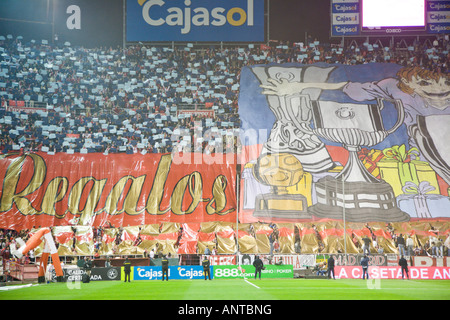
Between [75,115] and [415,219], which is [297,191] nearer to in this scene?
[415,219]

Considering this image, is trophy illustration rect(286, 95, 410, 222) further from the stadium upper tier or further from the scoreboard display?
the scoreboard display

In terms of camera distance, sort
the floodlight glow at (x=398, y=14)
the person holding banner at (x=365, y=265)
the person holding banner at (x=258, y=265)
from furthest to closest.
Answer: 1. the floodlight glow at (x=398, y=14)
2. the person holding banner at (x=258, y=265)
3. the person holding banner at (x=365, y=265)

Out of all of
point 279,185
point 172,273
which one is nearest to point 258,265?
point 172,273

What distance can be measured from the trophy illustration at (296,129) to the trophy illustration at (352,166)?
0.56 meters

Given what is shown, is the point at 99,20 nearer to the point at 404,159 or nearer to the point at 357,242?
the point at 404,159

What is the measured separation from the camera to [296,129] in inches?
1607

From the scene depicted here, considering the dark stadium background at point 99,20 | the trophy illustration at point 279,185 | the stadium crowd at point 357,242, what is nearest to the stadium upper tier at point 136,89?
the dark stadium background at point 99,20

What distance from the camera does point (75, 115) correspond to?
41906 mm

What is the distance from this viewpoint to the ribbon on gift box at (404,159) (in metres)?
39.0

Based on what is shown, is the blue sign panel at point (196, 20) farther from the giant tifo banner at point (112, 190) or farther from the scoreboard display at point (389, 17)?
the giant tifo banner at point (112, 190)

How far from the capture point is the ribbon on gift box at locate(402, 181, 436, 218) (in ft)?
123
